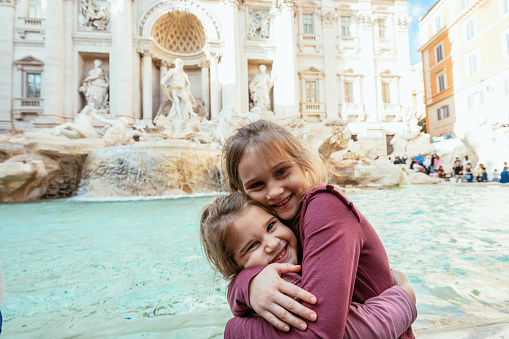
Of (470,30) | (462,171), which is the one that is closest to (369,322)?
(462,171)

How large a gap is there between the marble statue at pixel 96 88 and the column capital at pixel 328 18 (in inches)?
511

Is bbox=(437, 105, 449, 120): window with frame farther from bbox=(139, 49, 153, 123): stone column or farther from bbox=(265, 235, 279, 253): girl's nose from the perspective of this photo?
bbox=(265, 235, 279, 253): girl's nose

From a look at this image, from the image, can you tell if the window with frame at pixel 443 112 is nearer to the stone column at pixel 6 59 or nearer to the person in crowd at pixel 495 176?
the person in crowd at pixel 495 176

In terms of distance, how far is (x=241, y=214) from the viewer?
2.68ft

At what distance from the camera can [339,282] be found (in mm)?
589

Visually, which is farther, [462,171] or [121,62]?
[121,62]

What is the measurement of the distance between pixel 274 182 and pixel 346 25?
2007cm

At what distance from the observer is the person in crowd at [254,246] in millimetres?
693

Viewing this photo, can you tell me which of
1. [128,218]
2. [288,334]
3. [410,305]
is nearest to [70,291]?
[288,334]

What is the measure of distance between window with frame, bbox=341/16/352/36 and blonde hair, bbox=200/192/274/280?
19.8 metres

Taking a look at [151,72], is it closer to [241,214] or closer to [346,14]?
[346,14]

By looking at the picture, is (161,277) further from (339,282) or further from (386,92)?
(386,92)

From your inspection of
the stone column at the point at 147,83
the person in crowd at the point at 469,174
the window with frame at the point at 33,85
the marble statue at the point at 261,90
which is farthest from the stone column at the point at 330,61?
the window with frame at the point at 33,85

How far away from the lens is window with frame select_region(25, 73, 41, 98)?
45.6ft
